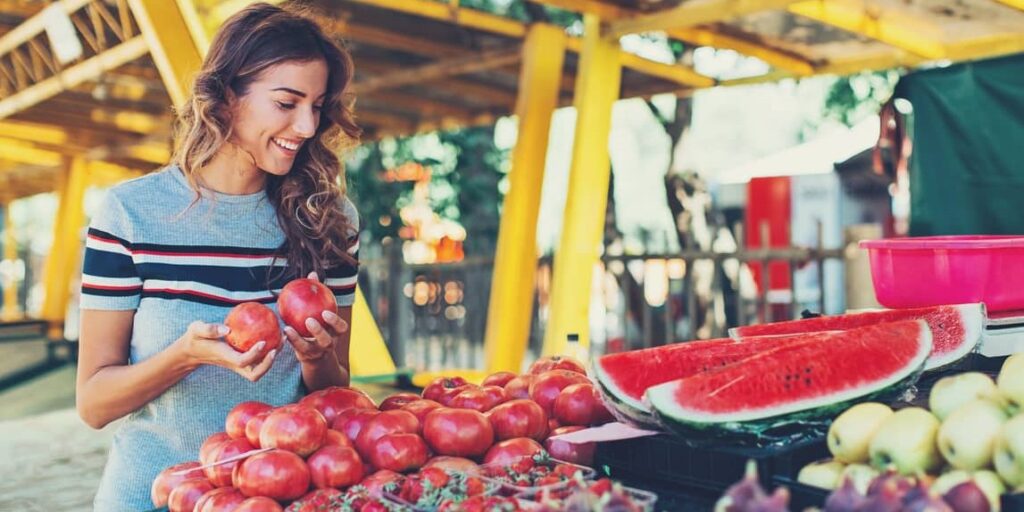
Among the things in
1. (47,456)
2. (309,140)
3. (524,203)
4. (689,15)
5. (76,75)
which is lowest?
(47,456)

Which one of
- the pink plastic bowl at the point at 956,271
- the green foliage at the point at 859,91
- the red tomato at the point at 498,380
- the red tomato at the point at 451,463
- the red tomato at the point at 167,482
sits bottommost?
the red tomato at the point at 167,482

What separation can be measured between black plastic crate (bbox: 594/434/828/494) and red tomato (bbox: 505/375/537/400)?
0.54 metres

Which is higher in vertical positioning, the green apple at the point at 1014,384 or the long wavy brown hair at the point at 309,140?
the long wavy brown hair at the point at 309,140

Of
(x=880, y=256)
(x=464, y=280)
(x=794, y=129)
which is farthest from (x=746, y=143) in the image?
(x=880, y=256)

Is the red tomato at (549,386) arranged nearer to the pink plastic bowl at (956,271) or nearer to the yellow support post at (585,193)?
the pink plastic bowl at (956,271)

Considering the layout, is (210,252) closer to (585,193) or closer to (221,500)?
(221,500)

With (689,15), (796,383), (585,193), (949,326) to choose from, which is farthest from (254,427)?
(585,193)

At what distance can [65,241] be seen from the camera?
50.0 ft

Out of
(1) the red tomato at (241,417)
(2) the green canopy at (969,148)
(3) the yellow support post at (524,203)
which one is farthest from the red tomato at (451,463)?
Result: (2) the green canopy at (969,148)

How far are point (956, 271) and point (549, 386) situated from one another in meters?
1.29

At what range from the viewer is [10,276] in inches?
763

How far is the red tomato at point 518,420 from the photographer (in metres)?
2.33

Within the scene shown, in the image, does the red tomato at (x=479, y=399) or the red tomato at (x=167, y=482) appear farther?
the red tomato at (x=479, y=399)

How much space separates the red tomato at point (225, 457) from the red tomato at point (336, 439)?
186 mm
